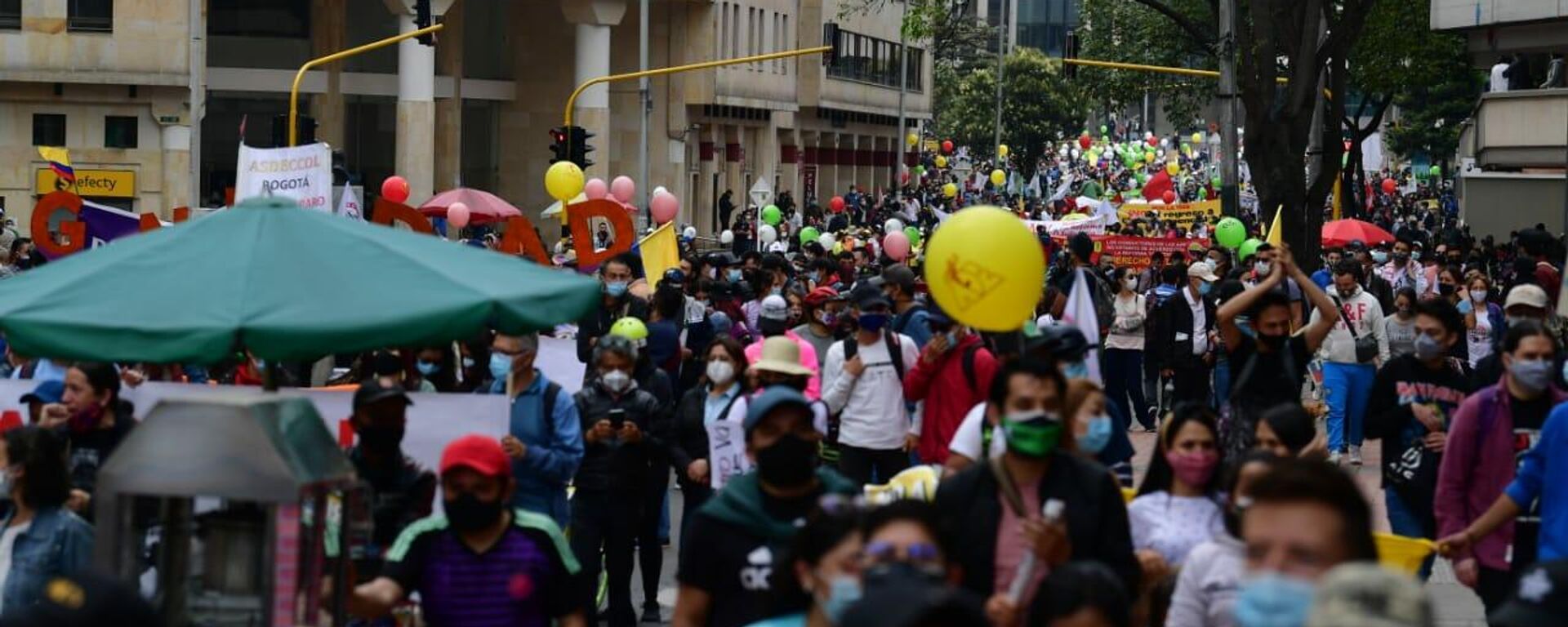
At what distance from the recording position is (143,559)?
771 centimetres

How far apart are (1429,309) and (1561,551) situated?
3.02m

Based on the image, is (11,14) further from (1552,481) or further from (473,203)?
(1552,481)

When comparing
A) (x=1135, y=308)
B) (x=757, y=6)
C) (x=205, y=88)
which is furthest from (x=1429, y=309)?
(x=757, y=6)

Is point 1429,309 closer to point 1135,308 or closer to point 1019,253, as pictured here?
point 1019,253

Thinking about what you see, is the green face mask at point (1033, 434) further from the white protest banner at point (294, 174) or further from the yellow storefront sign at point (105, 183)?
the yellow storefront sign at point (105, 183)

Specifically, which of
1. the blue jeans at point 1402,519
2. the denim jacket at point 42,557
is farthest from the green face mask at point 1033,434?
the blue jeans at point 1402,519

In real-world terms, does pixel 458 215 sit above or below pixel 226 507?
above

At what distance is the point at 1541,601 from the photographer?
5.43 m

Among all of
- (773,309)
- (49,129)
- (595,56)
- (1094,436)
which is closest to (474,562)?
(1094,436)

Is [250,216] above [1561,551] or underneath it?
above

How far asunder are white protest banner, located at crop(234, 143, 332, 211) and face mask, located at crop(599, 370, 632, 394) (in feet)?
31.1

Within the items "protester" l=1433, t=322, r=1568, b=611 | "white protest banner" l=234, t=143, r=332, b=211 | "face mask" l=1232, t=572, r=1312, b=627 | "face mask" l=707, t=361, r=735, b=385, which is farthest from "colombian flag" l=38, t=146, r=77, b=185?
"face mask" l=1232, t=572, r=1312, b=627

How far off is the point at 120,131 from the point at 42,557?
4287 centimetres

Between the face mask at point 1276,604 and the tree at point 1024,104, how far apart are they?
99.3 meters
